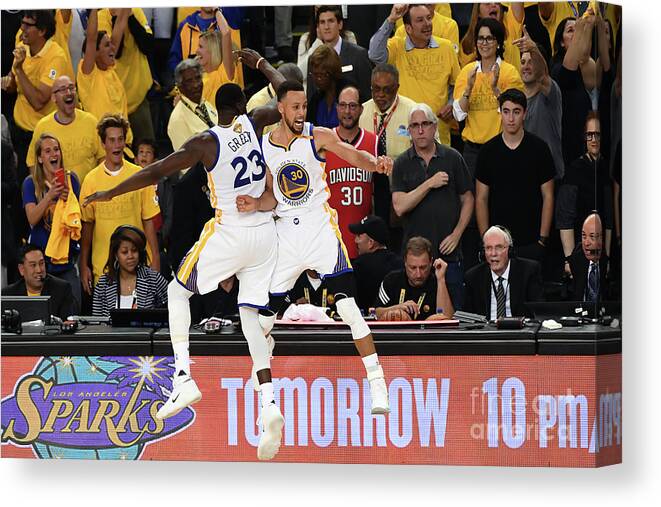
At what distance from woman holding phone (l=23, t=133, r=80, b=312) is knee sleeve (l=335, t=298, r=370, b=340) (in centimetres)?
183

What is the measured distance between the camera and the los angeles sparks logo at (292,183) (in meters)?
9.70

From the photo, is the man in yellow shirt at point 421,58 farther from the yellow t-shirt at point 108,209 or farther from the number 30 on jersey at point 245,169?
the yellow t-shirt at point 108,209

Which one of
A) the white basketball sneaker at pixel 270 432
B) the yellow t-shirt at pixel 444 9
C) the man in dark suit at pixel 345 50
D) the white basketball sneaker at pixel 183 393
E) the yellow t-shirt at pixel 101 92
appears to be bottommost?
the white basketball sneaker at pixel 270 432

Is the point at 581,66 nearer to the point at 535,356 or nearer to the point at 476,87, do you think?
the point at 476,87

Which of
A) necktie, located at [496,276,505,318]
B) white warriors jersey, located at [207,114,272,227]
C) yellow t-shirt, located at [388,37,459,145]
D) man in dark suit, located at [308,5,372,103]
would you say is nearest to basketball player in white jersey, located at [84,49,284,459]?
white warriors jersey, located at [207,114,272,227]

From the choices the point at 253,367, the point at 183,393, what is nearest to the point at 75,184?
the point at 183,393

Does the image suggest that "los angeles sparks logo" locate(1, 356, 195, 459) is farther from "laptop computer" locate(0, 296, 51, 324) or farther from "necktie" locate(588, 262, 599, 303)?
"necktie" locate(588, 262, 599, 303)

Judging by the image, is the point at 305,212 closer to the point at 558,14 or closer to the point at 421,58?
the point at 421,58

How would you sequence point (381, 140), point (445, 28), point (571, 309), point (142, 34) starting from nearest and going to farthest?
point (571, 309) → point (445, 28) → point (381, 140) → point (142, 34)

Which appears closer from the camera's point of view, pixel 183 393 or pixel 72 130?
pixel 183 393

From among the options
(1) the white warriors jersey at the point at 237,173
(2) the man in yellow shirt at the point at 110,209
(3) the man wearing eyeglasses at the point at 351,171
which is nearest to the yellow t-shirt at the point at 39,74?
(2) the man in yellow shirt at the point at 110,209

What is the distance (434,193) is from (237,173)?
126cm

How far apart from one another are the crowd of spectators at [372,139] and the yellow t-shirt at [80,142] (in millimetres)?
13

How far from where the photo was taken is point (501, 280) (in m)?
Answer: 9.72
